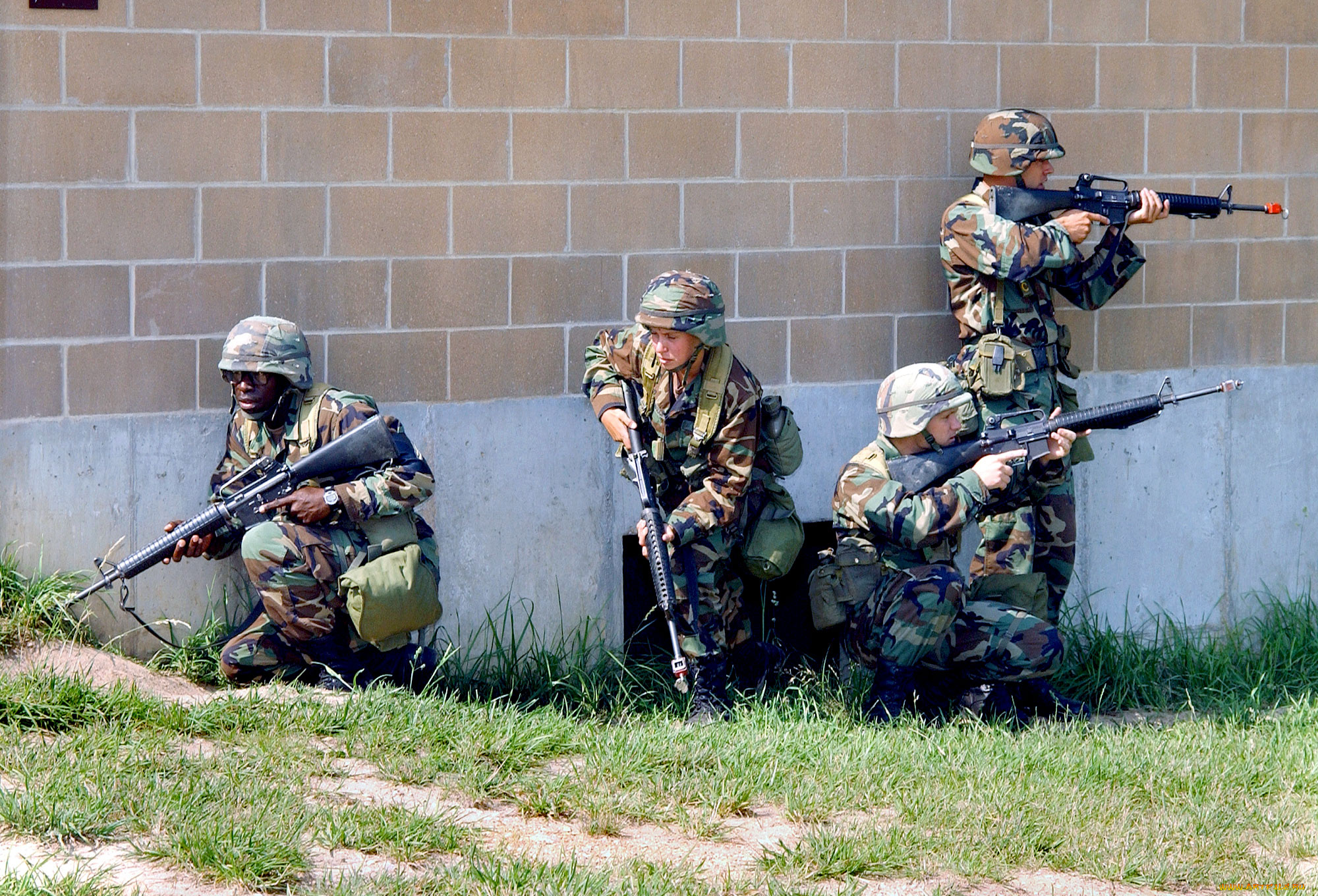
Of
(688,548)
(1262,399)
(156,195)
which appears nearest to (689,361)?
(688,548)

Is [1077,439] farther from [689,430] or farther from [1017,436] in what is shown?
[689,430]

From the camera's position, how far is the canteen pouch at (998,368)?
20.6 feet

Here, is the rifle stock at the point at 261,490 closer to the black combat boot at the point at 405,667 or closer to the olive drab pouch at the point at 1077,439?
the black combat boot at the point at 405,667

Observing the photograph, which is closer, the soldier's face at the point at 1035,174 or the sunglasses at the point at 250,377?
the sunglasses at the point at 250,377

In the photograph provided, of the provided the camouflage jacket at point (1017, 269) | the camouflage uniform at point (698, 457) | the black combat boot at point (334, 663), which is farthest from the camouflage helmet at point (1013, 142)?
the black combat boot at point (334, 663)

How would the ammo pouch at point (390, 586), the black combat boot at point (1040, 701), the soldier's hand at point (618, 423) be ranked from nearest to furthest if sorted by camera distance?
the ammo pouch at point (390, 586) < the soldier's hand at point (618, 423) < the black combat boot at point (1040, 701)

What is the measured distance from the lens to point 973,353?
251 inches

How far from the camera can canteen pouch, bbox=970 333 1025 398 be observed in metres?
6.29

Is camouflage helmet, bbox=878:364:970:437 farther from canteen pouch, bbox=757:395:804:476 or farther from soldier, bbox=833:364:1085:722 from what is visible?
canteen pouch, bbox=757:395:804:476

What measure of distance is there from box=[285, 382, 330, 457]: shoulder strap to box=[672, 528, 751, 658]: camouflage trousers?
1.36 m

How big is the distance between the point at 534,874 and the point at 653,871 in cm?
31

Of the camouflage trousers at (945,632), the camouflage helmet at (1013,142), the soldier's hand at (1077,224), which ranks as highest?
the camouflage helmet at (1013,142)

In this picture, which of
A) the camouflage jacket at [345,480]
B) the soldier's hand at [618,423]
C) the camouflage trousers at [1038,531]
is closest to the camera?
the camouflage jacket at [345,480]

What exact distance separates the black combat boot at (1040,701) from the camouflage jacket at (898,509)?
2.13 feet
